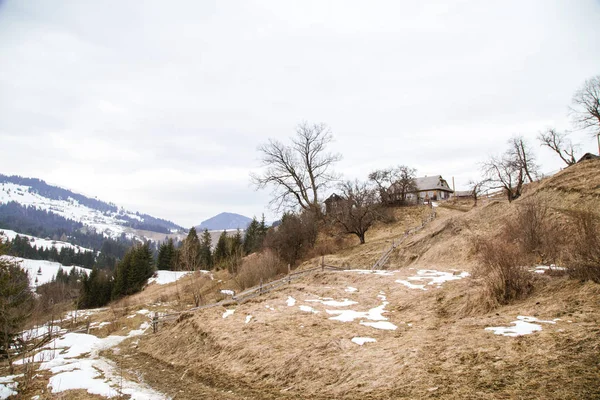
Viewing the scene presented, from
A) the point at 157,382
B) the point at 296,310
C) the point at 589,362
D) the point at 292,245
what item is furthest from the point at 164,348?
the point at 292,245

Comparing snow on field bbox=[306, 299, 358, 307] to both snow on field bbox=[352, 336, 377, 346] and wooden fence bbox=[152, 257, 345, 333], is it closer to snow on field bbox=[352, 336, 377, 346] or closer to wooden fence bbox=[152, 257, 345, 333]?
snow on field bbox=[352, 336, 377, 346]

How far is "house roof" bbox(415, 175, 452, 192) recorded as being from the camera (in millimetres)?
61281

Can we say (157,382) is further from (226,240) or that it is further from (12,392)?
(226,240)

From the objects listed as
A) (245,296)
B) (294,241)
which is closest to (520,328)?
(245,296)

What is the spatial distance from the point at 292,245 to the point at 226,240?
39.1m

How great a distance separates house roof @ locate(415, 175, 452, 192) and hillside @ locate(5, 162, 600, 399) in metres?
43.8

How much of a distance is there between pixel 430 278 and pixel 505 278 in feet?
21.8

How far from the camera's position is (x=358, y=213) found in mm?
31656

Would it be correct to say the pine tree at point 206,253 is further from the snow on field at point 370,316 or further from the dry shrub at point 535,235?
the dry shrub at point 535,235

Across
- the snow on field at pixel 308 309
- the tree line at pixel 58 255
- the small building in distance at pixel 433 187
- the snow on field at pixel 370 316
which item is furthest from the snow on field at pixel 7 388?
the tree line at pixel 58 255

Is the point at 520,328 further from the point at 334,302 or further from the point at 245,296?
the point at 245,296

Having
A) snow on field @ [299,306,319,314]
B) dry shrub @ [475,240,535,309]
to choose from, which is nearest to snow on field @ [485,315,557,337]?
dry shrub @ [475,240,535,309]

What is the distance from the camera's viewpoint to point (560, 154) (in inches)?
1612

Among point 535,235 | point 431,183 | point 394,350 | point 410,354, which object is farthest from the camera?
point 431,183
